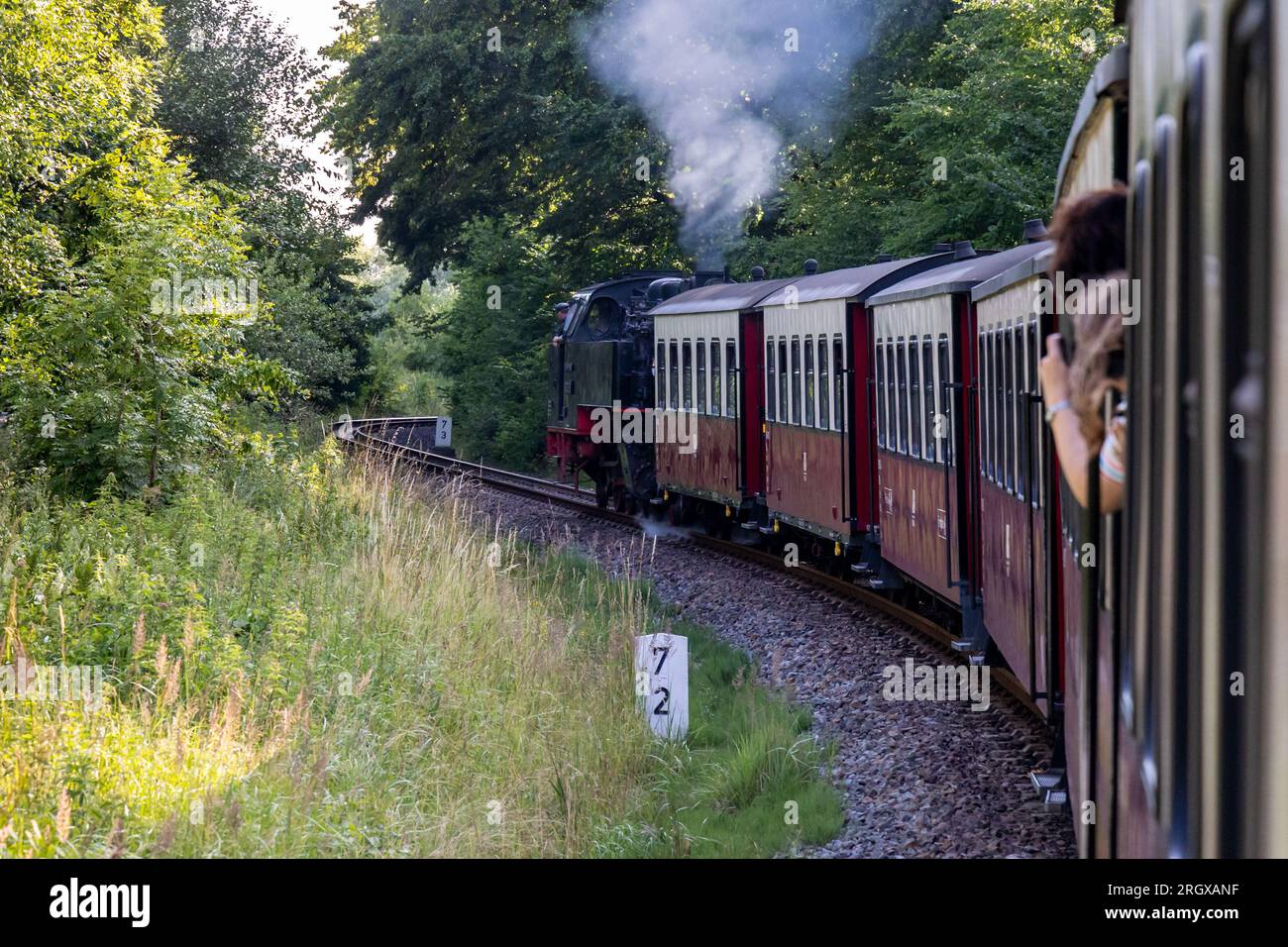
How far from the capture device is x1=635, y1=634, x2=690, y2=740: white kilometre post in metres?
8.82

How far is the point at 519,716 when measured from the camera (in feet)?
27.5

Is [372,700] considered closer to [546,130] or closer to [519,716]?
[519,716]

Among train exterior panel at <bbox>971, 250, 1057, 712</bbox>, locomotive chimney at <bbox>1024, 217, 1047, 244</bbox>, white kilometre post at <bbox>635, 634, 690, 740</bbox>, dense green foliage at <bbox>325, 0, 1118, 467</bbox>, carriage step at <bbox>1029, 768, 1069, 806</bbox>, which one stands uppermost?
dense green foliage at <bbox>325, 0, 1118, 467</bbox>

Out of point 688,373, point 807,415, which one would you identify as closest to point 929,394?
point 807,415

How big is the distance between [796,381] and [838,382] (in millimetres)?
1585

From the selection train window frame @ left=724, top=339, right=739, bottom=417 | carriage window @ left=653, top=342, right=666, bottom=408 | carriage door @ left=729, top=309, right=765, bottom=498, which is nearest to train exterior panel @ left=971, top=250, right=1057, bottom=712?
carriage door @ left=729, top=309, right=765, bottom=498

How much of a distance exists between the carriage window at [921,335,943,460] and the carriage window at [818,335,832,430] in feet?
9.84

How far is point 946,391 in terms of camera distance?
34.1ft

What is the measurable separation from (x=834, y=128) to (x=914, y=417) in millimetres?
18757

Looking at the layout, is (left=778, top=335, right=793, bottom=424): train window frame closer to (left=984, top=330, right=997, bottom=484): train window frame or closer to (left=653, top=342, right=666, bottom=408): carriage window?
(left=653, top=342, right=666, bottom=408): carriage window

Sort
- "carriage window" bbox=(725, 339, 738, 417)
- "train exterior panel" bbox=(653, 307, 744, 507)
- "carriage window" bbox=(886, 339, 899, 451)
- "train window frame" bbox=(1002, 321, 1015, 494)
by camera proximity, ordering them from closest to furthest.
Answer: "train window frame" bbox=(1002, 321, 1015, 494) → "carriage window" bbox=(886, 339, 899, 451) → "carriage window" bbox=(725, 339, 738, 417) → "train exterior panel" bbox=(653, 307, 744, 507)

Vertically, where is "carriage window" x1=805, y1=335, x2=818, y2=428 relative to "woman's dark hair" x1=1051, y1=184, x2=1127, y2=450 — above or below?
above

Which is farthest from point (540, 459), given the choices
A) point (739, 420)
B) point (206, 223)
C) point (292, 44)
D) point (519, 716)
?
point (519, 716)

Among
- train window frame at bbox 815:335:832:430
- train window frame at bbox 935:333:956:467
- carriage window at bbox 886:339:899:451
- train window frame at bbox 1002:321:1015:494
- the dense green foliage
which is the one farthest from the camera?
the dense green foliage
